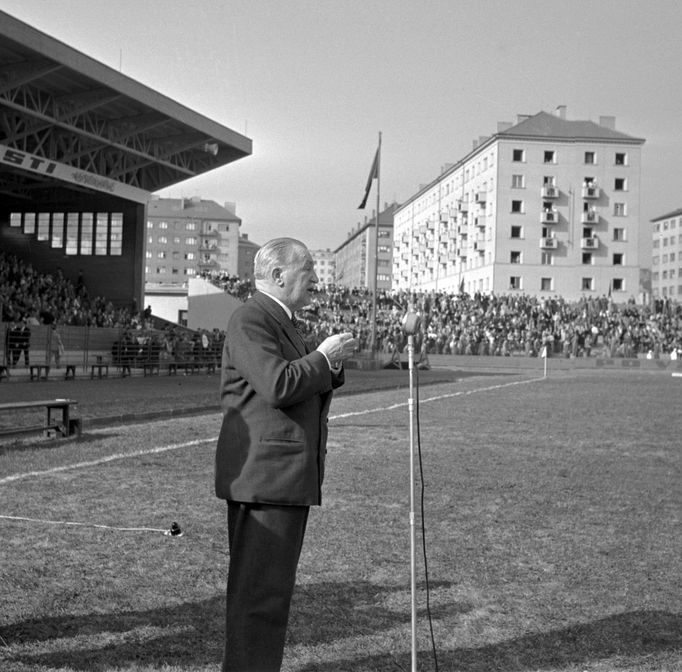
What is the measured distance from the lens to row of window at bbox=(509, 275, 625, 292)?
95750 mm

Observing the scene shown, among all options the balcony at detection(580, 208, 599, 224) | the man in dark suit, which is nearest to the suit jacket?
the man in dark suit

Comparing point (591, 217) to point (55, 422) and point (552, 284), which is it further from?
point (55, 422)

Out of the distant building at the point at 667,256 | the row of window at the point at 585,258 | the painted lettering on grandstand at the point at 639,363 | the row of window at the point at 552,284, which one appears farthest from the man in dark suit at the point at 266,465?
the distant building at the point at 667,256

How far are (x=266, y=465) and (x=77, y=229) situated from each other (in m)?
56.3

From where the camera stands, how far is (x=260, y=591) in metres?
3.79

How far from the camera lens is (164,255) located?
553ft

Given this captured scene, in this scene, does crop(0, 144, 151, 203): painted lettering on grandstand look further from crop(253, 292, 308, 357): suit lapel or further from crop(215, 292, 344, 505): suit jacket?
crop(215, 292, 344, 505): suit jacket

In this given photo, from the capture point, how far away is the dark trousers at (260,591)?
12.4 ft

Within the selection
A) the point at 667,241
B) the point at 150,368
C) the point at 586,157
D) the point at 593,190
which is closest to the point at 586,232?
the point at 593,190

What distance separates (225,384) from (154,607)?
197 cm

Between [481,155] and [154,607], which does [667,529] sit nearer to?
[154,607]

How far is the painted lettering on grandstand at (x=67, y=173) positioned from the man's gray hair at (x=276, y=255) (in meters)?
40.9

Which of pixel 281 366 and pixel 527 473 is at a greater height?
pixel 281 366

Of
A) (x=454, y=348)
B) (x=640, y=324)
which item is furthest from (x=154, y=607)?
(x=640, y=324)
